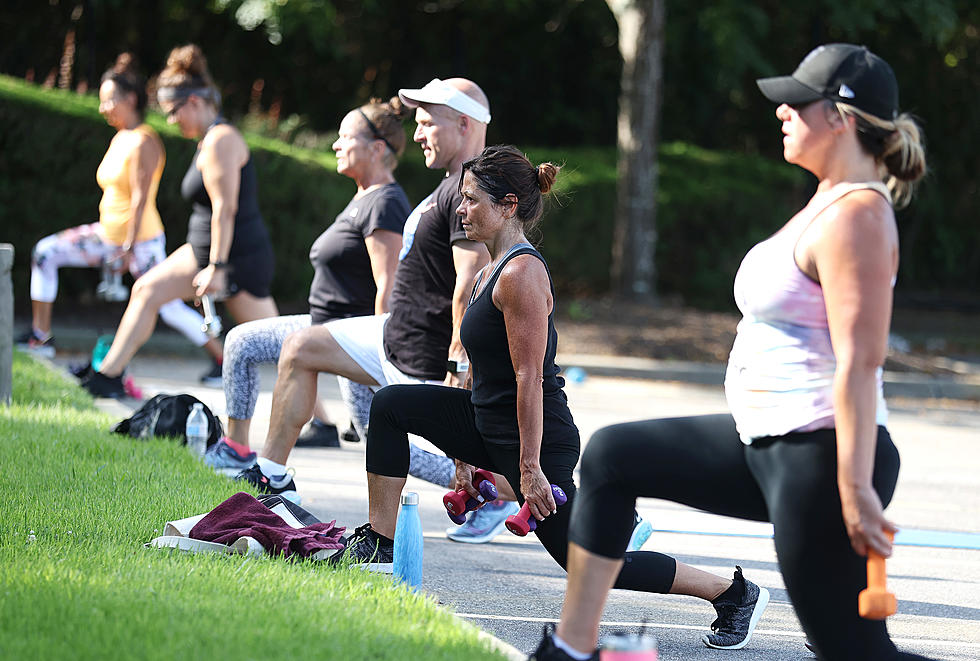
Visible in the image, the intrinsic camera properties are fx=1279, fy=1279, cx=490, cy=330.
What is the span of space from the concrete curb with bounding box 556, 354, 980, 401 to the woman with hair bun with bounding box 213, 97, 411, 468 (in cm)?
605

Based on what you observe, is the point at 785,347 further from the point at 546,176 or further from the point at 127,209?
the point at 127,209

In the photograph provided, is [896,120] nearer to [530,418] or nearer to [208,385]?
[530,418]

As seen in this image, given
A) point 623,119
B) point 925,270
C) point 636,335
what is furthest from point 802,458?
point 925,270

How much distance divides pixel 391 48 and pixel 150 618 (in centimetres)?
1927

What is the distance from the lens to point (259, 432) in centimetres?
859

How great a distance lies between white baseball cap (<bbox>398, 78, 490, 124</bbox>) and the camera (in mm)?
5605

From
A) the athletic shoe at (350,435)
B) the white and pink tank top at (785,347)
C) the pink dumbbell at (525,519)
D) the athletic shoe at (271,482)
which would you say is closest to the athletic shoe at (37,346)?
the athletic shoe at (350,435)

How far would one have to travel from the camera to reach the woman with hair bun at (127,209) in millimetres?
9484

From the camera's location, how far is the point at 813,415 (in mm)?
3094

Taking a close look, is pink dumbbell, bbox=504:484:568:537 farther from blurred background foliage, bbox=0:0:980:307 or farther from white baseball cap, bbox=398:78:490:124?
blurred background foliage, bbox=0:0:980:307

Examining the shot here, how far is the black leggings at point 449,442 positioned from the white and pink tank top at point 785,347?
1290 millimetres

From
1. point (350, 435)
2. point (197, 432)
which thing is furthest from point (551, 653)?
point (350, 435)

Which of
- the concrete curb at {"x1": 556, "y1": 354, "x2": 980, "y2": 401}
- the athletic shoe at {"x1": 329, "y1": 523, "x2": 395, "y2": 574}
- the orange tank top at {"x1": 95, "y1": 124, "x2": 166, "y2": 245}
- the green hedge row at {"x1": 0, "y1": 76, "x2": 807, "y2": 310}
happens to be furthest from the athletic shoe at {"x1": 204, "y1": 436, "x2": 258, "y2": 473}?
the concrete curb at {"x1": 556, "y1": 354, "x2": 980, "y2": 401}

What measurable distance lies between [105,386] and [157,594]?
529 centimetres
